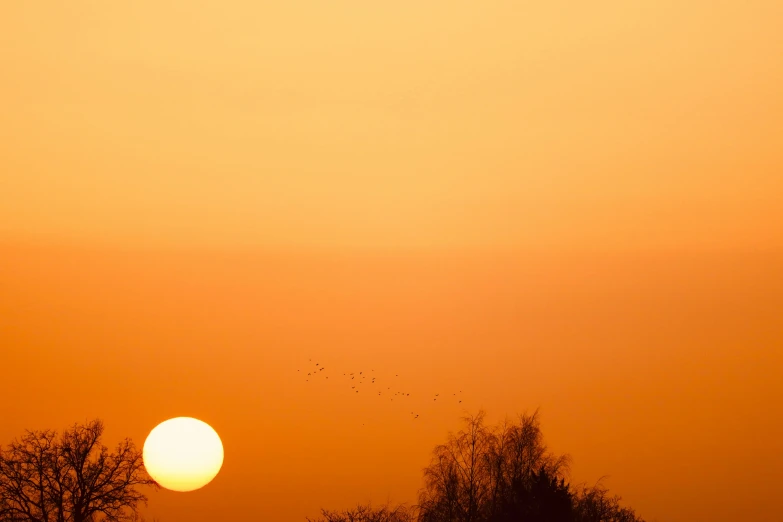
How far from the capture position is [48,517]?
1801 inches

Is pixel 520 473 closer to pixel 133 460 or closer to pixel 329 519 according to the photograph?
pixel 329 519

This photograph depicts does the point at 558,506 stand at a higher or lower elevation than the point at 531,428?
lower

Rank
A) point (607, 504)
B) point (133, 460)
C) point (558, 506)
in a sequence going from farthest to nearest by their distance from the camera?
point (607, 504)
point (133, 460)
point (558, 506)

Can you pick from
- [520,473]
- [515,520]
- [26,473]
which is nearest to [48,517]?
[26,473]

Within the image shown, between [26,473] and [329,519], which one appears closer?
[26,473]

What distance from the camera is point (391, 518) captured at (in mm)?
57188

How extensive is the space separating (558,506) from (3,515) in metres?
28.6

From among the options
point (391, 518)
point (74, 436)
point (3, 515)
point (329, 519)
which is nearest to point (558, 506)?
point (391, 518)

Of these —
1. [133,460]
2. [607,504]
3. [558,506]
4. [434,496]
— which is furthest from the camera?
[607,504]

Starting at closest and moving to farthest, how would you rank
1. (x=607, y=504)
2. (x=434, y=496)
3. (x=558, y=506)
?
1. (x=558, y=506)
2. (x=434, y=496)
3. (x=607, y=504)

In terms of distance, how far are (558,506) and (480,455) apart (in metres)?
13.1

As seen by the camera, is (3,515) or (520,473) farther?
(520,473)

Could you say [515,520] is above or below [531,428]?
below

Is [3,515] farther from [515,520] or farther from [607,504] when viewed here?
[607,504]
